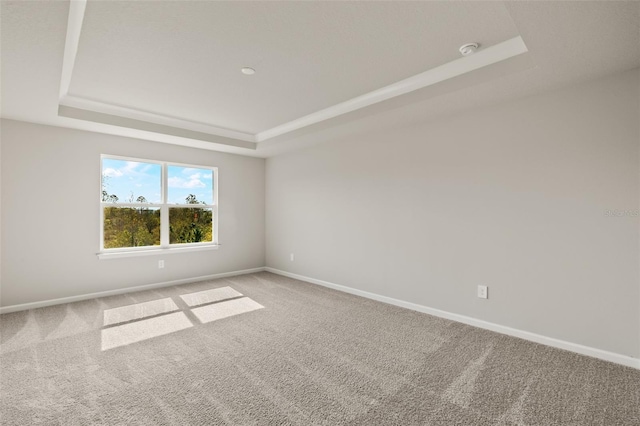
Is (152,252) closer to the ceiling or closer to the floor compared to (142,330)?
closer to the ceiling

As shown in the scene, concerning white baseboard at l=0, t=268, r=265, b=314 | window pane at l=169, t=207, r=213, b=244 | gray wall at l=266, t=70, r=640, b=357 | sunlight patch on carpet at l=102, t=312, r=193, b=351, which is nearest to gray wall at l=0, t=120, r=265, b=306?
white baseboard at l=0, t=268, r=265, b=314

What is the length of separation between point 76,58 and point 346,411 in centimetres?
330

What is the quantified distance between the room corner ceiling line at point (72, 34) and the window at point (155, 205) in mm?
1618

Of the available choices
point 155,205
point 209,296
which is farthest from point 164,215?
point 209,296

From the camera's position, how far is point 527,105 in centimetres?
280

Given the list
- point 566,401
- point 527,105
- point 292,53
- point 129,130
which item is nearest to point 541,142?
point 527,105

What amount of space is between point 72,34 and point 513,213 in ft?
12.7

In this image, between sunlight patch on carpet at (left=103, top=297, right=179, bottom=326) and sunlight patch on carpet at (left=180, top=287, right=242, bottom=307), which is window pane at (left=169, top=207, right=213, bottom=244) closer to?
sunlight patch on carpet at (left=180, top=287, right=242, bottom=307)

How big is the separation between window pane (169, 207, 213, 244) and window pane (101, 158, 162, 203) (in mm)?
377

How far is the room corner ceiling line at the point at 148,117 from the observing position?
3.42 metres

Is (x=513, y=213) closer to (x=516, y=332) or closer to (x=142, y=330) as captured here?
(x=516, y=332)

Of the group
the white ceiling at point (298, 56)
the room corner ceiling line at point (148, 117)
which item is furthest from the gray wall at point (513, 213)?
the room corner ceiling line at point (148, 117)

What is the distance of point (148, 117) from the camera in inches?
157

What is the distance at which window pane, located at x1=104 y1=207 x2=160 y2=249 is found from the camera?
424cm
